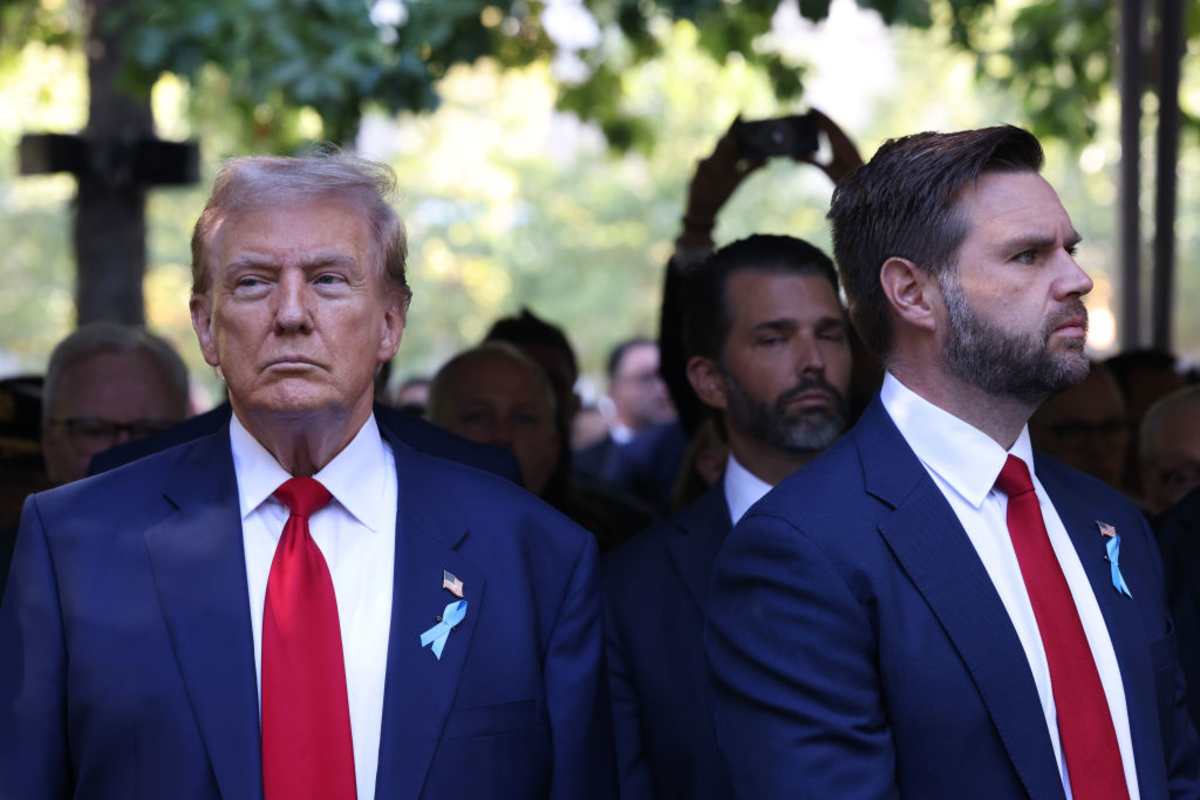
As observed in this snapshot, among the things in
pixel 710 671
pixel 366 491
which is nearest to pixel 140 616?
pixel 366 491

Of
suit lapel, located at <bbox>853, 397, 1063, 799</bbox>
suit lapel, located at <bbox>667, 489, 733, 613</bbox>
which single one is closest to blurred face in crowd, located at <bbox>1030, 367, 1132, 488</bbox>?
suit lapel, located at <bbox>667, 489, 733, 613</bbox>

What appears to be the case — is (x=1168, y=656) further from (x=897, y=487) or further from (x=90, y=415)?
(x=90, y=415)

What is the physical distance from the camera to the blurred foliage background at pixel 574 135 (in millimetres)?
9250

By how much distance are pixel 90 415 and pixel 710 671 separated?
9.20 feet

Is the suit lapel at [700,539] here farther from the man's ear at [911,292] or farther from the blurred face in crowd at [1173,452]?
the blurred face in crowd at [1173,452]

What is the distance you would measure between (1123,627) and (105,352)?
336cm

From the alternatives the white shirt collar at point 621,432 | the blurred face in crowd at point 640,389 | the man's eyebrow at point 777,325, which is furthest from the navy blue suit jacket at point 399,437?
the white shirt collar at point 621,432

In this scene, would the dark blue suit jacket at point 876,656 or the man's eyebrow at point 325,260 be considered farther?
the man's eyebrow at point 325,260

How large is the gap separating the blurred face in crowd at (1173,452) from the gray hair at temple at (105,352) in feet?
9.87

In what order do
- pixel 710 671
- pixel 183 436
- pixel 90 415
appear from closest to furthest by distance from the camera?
pixel 710 671, pixel 183 436, pixel 90 415

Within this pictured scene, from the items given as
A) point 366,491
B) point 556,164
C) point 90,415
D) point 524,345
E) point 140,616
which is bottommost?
point 140,616

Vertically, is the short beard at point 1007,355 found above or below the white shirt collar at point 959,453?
above

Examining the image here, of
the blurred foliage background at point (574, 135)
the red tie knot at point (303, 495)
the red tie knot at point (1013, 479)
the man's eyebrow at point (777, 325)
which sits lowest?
the red tie knot at point (1013, 479)

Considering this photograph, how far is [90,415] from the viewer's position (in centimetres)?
559
